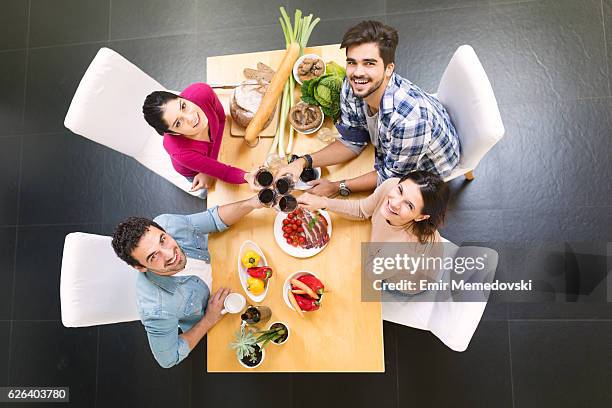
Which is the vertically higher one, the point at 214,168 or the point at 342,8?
the point at 342,8

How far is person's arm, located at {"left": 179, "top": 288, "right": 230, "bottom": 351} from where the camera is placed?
1.76 metres

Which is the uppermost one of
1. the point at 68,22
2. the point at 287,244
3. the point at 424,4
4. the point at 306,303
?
the point at 68,22

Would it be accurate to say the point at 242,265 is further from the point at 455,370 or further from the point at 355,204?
the point at 455,370

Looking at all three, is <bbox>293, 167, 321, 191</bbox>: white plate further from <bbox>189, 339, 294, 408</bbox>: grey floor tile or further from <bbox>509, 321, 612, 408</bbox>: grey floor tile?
<bbox>509, 321, 612, 408</bbox>: grey floor tile

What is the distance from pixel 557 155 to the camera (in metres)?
2.47

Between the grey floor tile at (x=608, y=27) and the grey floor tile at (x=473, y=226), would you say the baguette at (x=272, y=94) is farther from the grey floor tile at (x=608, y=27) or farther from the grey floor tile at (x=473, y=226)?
the grey floor tile at (x=608, y=27)

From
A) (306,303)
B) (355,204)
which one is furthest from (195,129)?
(306,303)

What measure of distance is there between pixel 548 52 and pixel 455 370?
67.6 inches

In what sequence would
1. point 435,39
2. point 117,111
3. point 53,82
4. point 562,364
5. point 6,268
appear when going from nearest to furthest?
point 117,111
point 562,364
point 435,39
point 6,268
point 53,82

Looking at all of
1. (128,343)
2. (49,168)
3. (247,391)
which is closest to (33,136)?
(49,168)

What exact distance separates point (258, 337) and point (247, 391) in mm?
1024

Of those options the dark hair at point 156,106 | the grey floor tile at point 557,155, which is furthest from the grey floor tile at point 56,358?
the grey floor tile at point 557,155

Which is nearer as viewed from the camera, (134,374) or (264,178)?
(264,178)

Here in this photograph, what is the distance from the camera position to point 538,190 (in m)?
2.46
